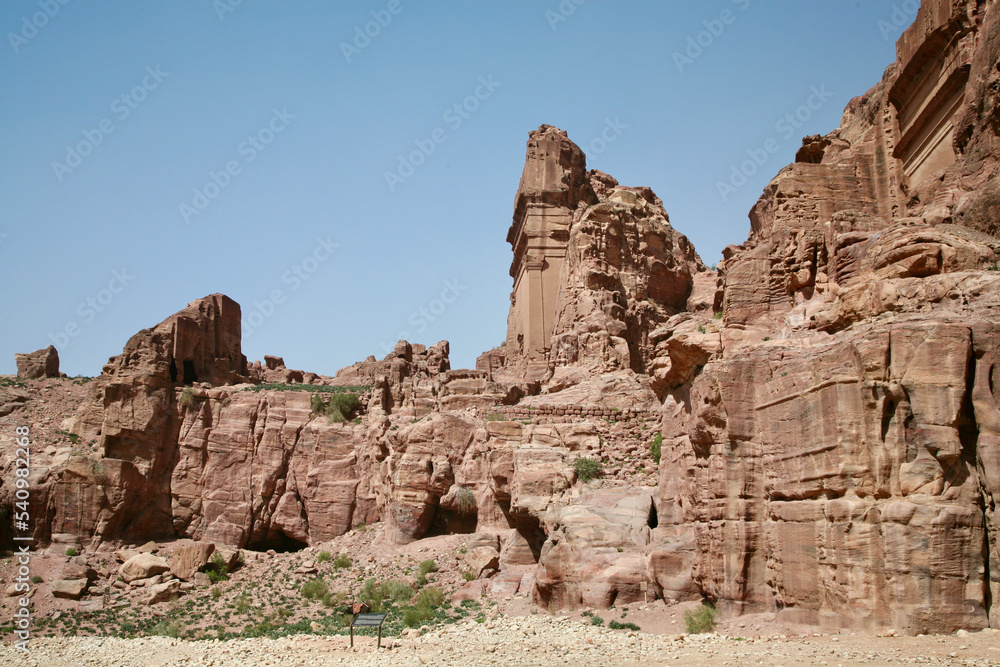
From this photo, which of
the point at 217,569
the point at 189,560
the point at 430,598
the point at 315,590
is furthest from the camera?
the point at 217,569

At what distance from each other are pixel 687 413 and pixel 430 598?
8.30m

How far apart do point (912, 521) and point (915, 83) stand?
508 inches

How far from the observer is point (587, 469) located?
74.8 ft

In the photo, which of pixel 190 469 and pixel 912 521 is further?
pixel 190 469

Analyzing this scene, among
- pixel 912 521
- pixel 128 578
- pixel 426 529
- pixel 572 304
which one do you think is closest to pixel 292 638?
pixel 426 529

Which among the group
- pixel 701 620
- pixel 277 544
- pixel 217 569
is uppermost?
pixel 701 620

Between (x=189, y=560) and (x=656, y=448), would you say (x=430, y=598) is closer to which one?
(x=656, y=448)

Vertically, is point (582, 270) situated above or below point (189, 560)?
above

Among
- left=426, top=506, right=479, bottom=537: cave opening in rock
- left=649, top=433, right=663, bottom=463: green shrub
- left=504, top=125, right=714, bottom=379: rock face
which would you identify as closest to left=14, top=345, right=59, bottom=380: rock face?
left=504, top=125, right=714, bottom=379: rock face

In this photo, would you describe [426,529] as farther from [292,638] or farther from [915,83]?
[915,83]

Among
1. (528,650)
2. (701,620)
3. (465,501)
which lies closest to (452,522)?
(465,501)

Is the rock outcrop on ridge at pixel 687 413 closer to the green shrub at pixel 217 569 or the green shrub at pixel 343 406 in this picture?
the green shrub at pixel 343 406

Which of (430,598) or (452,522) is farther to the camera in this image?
(452,522)

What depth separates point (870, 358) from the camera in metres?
12.4
